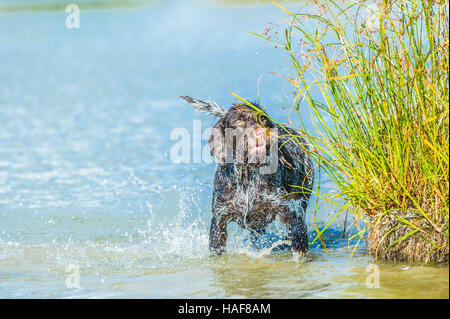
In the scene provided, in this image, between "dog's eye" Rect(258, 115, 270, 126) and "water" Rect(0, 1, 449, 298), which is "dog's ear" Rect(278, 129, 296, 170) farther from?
"water" Rect(0, 1, 449, 298)

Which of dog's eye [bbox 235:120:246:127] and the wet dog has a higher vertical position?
dog's eye [bbox 235:120:246:127]

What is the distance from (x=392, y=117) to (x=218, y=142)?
1756 mm

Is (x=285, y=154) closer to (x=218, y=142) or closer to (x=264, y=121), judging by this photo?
(x=264, y=121)

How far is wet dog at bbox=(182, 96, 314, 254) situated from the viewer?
6.38m

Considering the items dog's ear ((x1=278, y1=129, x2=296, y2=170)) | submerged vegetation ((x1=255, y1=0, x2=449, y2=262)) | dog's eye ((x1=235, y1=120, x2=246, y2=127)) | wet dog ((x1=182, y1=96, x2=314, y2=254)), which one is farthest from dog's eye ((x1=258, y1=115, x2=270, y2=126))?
submerged vegetation ((x1=255, y1=0, x2=449, y2=262))

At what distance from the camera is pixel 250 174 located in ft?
21.6

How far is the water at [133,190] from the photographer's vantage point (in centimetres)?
554

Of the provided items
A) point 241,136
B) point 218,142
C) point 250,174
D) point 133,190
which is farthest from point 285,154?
point 133,190

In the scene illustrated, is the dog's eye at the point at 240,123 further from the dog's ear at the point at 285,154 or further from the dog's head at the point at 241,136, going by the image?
the dog's ear at the point at 285,154

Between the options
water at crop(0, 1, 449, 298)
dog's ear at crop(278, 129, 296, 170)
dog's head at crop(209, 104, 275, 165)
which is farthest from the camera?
dog's ear at crop(278, 129, 296, 170)

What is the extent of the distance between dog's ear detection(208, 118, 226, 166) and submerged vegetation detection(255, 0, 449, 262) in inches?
37.7

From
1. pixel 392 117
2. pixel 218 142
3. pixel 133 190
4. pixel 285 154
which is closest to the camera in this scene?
pixel 392 117
